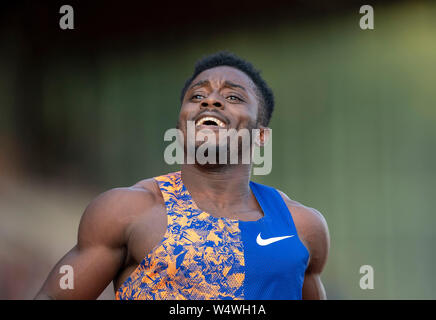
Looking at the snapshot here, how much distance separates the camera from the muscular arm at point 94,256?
190 cm

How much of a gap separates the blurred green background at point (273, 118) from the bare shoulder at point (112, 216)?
7.02ft

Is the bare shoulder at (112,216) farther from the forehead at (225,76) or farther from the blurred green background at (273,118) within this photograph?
the blurred green background at (273,118)

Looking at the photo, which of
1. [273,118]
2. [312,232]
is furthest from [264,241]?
[273,118]

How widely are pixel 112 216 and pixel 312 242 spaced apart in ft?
2.94

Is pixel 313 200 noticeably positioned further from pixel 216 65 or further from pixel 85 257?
pixel 85 257

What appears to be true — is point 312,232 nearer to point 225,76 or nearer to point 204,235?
point 204,235

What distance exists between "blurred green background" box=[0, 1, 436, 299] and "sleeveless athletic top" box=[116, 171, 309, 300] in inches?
76.2

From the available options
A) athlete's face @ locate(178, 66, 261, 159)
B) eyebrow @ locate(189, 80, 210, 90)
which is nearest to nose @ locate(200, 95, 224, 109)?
athlete's face @ locate(178, 66, 261, 159)

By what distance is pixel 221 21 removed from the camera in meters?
4.33

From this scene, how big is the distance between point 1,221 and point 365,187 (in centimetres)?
274

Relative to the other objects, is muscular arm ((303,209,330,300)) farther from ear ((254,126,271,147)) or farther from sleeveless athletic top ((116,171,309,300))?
ear ((254,126,271,147))

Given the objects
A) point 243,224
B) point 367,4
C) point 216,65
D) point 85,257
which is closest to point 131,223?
point 85,257

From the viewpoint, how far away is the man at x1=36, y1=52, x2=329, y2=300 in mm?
1908

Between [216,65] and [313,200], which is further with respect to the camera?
[313,200]
